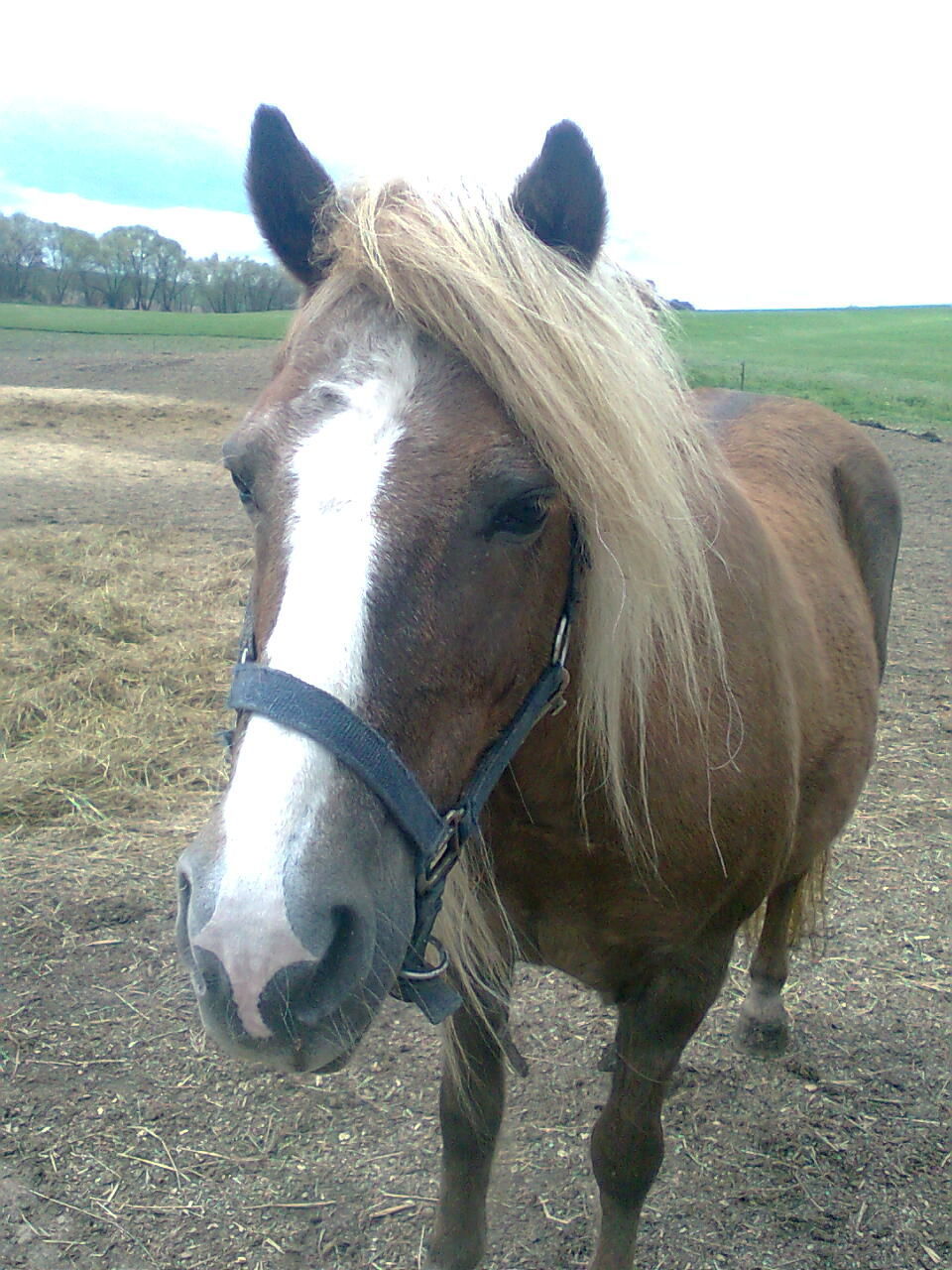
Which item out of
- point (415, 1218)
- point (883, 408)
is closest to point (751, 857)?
point (415, 1218)

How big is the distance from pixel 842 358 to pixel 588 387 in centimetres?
3162

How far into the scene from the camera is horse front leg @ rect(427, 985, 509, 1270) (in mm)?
2244

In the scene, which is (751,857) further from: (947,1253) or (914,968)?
(914,968)

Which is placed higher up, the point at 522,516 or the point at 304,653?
the point at 522,516

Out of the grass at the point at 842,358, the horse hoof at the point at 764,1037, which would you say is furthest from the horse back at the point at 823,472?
the horse hoof at the point at 764,1037

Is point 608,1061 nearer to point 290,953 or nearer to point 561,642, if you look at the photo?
point 561,642

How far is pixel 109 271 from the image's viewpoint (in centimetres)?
3809

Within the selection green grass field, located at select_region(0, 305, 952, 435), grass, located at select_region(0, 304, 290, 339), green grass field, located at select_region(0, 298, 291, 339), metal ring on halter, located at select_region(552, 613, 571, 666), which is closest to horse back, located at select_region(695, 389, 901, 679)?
metal ring on halter, located at select_region(552, 613, 571, 666)

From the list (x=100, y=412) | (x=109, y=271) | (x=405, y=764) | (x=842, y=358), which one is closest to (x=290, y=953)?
(x=405, y=764)

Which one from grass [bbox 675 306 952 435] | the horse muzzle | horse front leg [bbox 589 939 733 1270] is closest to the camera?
the horse muzzle

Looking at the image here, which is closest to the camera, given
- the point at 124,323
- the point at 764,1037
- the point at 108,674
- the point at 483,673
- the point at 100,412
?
the point at 483,673

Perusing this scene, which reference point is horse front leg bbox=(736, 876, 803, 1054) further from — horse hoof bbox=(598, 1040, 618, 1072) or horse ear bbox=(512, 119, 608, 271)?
horse ear bbox=(512, 119, 608, 271)

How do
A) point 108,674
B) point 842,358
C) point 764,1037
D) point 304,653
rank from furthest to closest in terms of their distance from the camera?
point 842,358, point 108,674, point 764,1037, point 304,653

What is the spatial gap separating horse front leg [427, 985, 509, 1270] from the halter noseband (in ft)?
2.61
